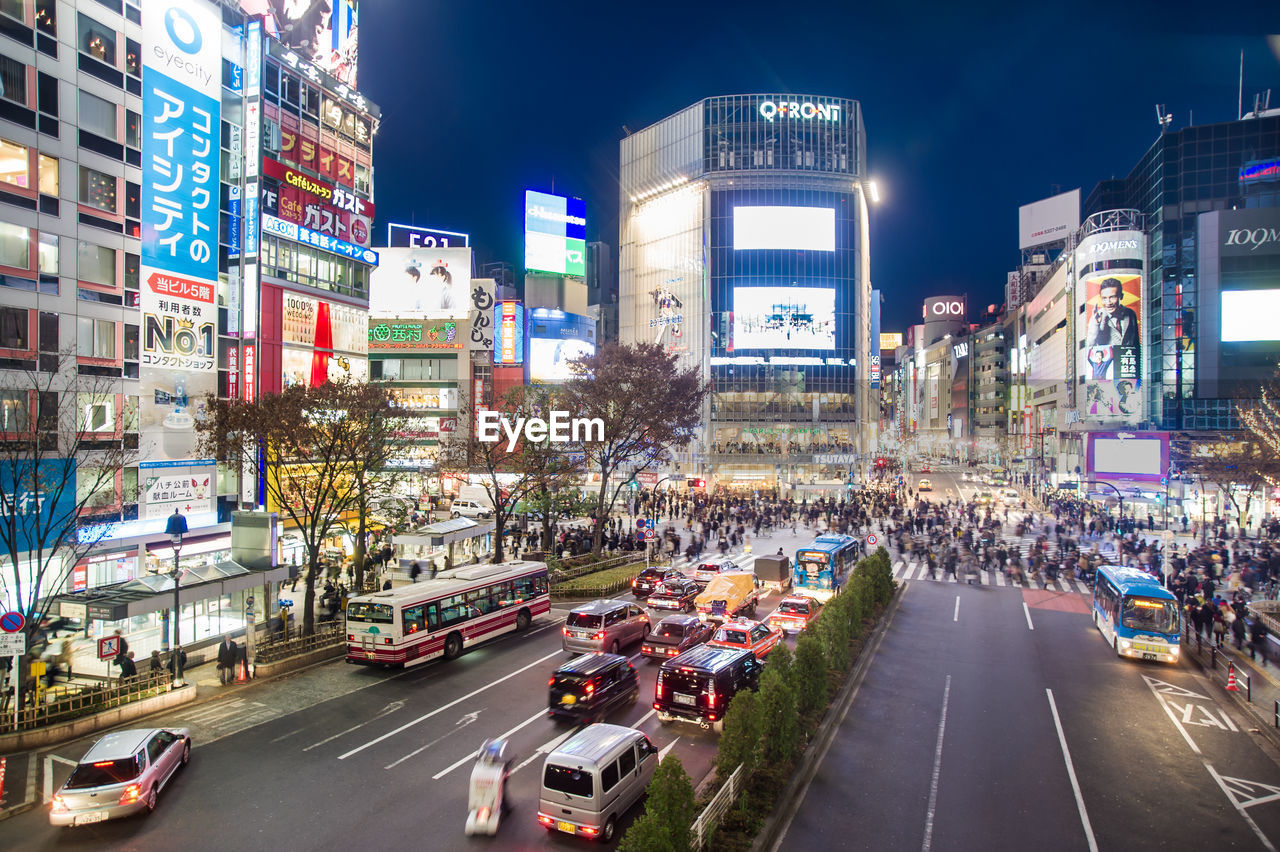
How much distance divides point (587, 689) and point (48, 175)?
21563 millimetres

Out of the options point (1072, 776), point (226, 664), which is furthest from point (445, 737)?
point (1072, 776)

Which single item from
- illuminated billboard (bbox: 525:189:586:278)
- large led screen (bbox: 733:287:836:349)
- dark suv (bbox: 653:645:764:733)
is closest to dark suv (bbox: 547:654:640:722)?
dark suv (bbox: 653:645:764:733)

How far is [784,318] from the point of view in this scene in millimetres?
78250

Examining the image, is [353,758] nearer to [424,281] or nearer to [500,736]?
[500,736]

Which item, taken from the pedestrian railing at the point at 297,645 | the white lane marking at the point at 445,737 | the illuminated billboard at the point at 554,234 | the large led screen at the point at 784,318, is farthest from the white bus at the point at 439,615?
the large led screen at the point at 784,318

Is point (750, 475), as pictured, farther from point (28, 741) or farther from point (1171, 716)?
point (28, 741)

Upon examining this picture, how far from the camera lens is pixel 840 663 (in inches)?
683

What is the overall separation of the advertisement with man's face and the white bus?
62.2 m

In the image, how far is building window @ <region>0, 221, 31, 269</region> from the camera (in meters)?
20.1

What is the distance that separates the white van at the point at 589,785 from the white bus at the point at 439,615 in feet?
29.6

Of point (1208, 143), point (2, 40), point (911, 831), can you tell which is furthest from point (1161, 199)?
point (2, 40)

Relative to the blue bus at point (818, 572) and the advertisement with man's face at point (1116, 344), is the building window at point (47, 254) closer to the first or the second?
the blue bus at point (818, 572)

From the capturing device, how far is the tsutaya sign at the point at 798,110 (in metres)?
78.1

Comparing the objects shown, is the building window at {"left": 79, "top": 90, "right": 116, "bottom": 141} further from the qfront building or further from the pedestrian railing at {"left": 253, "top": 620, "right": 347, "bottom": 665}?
the qfront building
